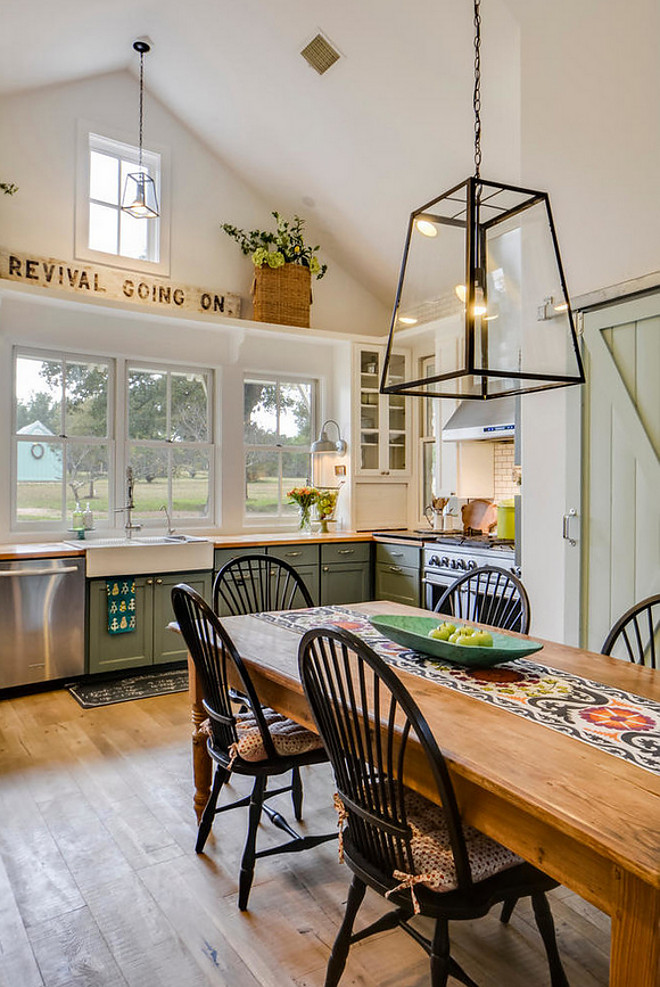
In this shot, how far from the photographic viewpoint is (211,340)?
552 centimetres

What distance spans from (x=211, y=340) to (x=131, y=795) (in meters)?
3.69

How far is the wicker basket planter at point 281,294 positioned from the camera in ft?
17.9

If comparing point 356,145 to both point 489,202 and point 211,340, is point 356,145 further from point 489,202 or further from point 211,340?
point 489,202

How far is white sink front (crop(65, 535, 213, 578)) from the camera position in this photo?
433 cm

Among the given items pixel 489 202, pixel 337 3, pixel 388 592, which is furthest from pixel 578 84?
pixel 388 592

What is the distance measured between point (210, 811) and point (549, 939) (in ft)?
3.82

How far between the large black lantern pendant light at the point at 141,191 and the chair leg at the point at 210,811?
3.84m

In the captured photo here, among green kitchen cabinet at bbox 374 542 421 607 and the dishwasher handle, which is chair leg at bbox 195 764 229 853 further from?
green kitchen cabinet at bbox 374 542 421 607

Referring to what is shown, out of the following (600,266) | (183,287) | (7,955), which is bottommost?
(7,955)

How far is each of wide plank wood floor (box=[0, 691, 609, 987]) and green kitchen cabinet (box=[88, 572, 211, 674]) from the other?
136cm

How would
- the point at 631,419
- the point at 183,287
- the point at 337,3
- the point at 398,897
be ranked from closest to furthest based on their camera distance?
the point at 398,897
the point at 631,419
the point at 337,3
the point at 183,287

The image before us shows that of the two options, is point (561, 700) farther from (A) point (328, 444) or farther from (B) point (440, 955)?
(A) point (328, 444)

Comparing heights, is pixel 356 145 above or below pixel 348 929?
above

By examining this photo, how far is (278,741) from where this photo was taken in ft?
7.06
